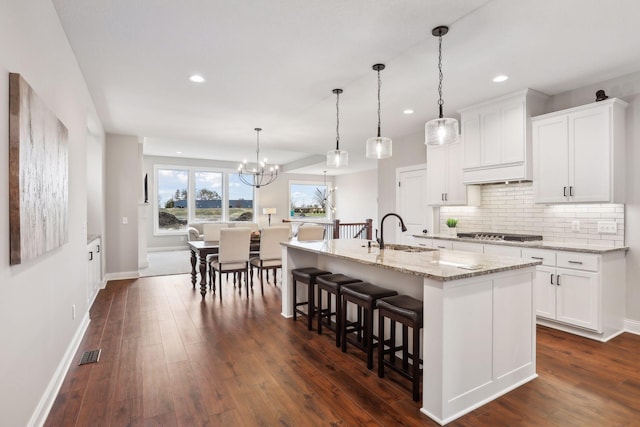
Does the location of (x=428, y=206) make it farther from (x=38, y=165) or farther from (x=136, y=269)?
(x=136, y=269)

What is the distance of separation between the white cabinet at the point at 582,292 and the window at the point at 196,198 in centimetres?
931

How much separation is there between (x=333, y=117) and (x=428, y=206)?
215 centimetres

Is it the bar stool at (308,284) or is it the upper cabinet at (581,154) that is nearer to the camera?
the upper cabinet at (581,154)

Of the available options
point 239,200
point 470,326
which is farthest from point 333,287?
point 239,200

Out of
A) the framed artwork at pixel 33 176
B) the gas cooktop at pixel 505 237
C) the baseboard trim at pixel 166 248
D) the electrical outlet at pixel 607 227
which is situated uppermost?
the framed artwork at pixel 33 176

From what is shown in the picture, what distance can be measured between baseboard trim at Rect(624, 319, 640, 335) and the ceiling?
2.58 m

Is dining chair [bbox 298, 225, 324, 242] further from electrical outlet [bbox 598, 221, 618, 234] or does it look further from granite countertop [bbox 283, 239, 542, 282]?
electrical outlet [bbox 598, 221, 618, 234]

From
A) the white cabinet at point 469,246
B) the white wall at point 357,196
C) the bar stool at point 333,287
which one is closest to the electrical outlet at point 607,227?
the white cabinet at point 469,246

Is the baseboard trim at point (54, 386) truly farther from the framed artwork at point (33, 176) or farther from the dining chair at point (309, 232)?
the dining chair at point (309, 232)

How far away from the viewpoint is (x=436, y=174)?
5160mm

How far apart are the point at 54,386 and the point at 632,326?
5.24 meters

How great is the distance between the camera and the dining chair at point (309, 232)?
558 centimetres

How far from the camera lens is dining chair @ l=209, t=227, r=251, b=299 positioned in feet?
16.0

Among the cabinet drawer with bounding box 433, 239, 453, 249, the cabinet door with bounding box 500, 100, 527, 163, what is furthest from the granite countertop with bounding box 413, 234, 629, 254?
the cabinet door with bounding box 500, 100, 527, 163
